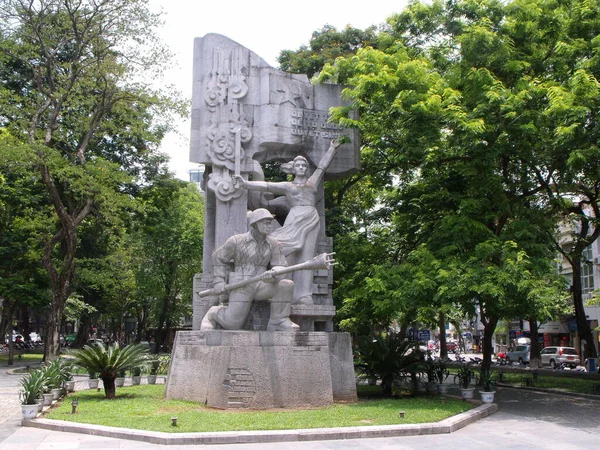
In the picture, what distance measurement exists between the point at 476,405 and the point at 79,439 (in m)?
7.50

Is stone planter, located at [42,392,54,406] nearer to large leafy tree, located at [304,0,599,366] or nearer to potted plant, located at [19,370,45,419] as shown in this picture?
potted plant, located at [19,370,45,419]

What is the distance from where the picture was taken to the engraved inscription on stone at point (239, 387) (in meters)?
11.3

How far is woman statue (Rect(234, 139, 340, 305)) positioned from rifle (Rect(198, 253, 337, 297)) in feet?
5.22

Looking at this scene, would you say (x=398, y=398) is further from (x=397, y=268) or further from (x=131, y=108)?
(x=131, y=108)

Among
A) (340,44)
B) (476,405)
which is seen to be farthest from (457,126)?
(340,44)

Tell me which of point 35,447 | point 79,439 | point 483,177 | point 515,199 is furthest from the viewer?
point 515,199

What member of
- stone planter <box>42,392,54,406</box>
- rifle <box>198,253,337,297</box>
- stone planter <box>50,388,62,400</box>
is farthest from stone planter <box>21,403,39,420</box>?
rifle <box>198,253,337,297</box>

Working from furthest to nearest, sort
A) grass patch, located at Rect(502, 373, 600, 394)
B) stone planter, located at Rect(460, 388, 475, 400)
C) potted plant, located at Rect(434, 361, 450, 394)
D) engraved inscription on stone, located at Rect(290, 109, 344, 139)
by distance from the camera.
→ grass patch, located at Rect(502, 373, 600, 394) < potted plant, located at Rect(434, 361, 450, 394) < engraved inscription on stone, located at Rect(290, 109, 344, 139) < stone planter, located at Rect(460, 388, 475, 400)

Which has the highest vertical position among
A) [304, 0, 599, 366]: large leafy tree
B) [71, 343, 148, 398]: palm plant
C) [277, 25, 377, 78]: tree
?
[277, 25, 377, 78]: tree

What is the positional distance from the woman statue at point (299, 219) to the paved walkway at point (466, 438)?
4.50 m

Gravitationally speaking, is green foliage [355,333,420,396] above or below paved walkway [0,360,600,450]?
above

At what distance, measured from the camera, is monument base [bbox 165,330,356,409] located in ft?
37.5

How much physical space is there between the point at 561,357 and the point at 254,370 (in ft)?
92.1

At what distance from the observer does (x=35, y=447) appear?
27.8 ft
